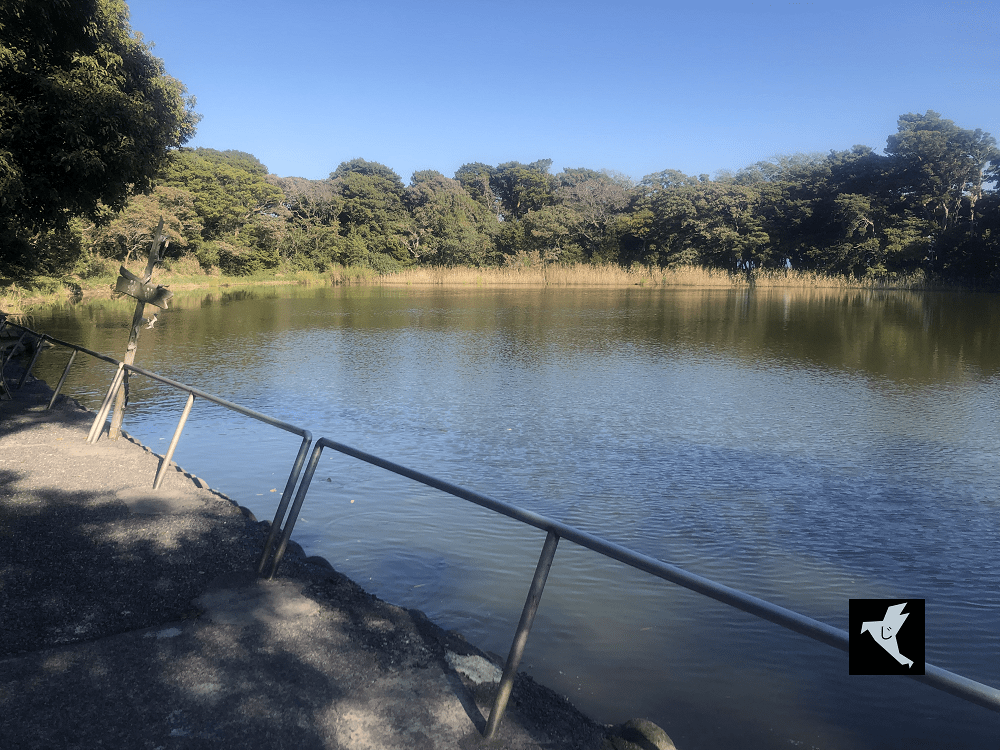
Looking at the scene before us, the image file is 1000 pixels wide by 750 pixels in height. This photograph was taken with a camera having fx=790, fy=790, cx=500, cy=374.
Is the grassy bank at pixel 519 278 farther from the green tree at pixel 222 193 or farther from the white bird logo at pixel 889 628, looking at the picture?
the white bird logo at pixel 889 628

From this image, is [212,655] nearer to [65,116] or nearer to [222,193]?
[65,116]

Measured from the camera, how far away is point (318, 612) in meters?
4.11

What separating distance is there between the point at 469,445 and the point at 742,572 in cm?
446

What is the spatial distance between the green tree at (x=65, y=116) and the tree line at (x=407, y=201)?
23 mm

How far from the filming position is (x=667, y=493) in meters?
7.71

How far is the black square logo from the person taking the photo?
6.24 ft

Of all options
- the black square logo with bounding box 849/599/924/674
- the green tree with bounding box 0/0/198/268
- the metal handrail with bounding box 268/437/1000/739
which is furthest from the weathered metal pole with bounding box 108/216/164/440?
the black square logo with bounding box 849/599/924/674

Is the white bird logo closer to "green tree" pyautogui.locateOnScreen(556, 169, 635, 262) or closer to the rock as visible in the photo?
the rock

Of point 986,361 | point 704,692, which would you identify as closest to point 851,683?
point 704,692

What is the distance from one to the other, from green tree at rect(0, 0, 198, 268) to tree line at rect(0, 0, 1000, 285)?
0.07 feet

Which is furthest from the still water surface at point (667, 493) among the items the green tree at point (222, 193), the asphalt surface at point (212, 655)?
the green tree at point (222, 193)

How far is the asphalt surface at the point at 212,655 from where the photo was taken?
3006 millimetres

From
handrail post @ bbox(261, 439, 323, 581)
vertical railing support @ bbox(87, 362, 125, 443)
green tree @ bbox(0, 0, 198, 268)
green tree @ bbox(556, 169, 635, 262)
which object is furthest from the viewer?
green tree @ bbox(556, 169, 635, 262)

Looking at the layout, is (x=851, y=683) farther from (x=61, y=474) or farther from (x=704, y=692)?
(x=61, y=474)
